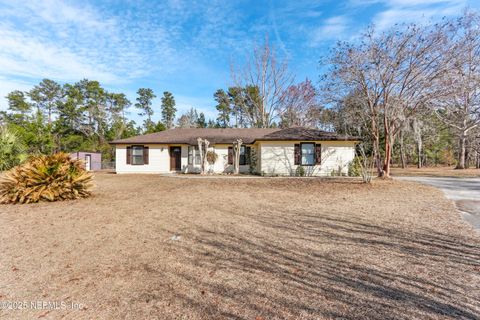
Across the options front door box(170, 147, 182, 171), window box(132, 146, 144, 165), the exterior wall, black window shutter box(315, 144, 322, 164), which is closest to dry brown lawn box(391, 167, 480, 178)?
the exterior wall

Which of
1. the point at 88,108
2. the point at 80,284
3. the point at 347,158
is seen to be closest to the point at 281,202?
the point at 80,284

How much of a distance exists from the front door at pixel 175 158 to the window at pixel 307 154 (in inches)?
370

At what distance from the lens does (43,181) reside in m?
7.87

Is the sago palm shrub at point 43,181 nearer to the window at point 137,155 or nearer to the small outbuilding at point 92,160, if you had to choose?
the window at point 137,155

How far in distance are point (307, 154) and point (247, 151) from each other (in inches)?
182

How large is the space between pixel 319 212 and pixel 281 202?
156cm

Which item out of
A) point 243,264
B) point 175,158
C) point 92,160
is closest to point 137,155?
point 175,158

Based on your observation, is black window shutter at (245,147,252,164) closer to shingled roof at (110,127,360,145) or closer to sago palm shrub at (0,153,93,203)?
shingled roof at (110,127,360,145)

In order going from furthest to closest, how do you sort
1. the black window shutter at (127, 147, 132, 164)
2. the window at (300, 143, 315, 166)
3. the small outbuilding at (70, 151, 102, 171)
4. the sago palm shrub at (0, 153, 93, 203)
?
the small outbuilding at (70, 151, 102, 171) → the black window shutter at (127, 147, 132, 164) → the window at (300, 143, 315, 166) → the sago palm shrub at (0, 153, 93, 203)

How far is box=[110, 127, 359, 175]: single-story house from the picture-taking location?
53.3ft

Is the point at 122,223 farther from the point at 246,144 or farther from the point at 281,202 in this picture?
the point at 246,144

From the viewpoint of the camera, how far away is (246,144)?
18.6 metres

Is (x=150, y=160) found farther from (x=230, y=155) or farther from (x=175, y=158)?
(x=230, y=155)

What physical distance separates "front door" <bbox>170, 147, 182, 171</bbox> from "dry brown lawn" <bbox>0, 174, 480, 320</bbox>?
43.4ft
